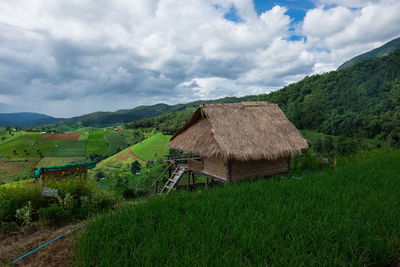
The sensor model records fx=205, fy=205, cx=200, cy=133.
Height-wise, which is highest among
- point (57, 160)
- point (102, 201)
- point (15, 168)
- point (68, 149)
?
point (102, 201)

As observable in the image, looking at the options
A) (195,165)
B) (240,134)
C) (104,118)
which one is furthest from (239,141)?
(104,118)

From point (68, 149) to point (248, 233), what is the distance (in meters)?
52.3

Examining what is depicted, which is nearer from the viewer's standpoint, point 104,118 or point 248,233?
point 248,233

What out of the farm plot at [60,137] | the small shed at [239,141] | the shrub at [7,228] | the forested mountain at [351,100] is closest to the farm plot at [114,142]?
the farm plot at [60,137]

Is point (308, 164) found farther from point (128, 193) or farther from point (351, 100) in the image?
point (351, 100)

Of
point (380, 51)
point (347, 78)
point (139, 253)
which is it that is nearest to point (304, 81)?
point (347, 78)

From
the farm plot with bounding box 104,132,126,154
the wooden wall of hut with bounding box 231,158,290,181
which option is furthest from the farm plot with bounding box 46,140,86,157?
the wooden wall of hut with bounding box 231,158,290,181

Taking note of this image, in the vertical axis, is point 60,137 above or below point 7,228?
below

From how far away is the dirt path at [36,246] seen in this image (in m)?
2.10

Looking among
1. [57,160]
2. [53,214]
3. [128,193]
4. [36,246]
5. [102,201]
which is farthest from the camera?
[57,160]

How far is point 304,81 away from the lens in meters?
47.3

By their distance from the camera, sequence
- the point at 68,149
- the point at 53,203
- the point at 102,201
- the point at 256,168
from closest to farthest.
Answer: the point at 53,203 < the point at 102,201 < the point at 256,168 < the point at 68,149

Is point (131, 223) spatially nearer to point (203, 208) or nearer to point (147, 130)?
point (203, 208)

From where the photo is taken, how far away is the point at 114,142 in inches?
2079
